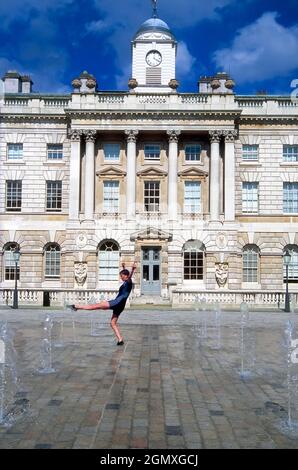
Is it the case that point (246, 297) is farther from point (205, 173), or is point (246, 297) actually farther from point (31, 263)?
point (31, 263)

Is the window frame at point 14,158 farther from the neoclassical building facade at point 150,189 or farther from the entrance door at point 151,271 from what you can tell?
the entrance door at point 151,271

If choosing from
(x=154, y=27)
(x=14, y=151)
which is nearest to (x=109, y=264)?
(x=14, y=151)

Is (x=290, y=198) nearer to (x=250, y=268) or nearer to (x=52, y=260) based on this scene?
(x=250, y=268)

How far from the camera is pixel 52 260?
37.3m

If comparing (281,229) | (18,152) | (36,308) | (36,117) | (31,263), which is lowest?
(36,308)

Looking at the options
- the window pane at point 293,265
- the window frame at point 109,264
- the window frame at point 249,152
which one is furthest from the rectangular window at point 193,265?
the window frame at point 249,152

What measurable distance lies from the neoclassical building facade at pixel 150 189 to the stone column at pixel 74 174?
0.08 m

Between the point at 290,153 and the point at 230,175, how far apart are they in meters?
5.20

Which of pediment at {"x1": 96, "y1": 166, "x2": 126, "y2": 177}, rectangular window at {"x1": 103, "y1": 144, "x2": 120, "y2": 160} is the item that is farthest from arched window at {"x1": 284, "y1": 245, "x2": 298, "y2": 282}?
rectangular window at {"x1": 103, "y1": 144, "x2": 120, "y2": 160}

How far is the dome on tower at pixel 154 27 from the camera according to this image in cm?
4244

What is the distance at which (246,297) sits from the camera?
30109 mm

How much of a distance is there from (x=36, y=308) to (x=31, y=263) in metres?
9.36

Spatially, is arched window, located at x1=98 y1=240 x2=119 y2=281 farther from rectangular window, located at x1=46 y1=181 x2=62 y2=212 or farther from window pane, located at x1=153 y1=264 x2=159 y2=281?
rectangular window, located at x1=46 y1=181 x2=62 y2=212
